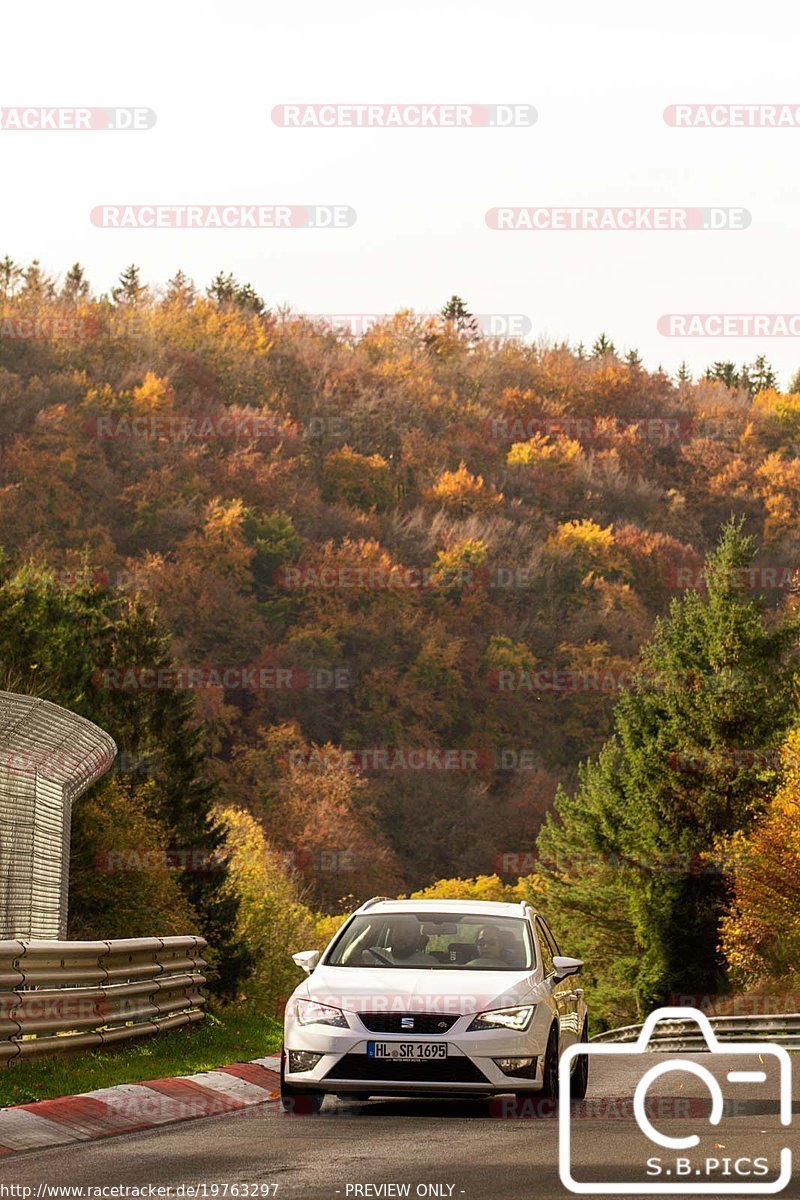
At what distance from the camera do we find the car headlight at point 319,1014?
1249 cm

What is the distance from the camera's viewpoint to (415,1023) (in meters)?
12.4

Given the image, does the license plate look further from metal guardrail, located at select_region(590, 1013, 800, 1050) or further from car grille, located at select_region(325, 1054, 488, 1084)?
metal guardrail, located at select_region(590, 1013, 800, 1050)

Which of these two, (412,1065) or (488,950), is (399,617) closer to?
(488,950)

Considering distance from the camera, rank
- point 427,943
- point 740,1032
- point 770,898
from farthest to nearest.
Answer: point 770,898 < point 740,1032 < point 427,943

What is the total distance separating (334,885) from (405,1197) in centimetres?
8400

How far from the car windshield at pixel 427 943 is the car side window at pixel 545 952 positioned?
19 centimetres

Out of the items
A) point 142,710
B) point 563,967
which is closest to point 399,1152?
point 563,967

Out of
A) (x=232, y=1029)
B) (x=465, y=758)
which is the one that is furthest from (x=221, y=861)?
(x=465, y=758)

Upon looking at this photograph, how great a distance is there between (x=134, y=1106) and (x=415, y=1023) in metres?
1.95

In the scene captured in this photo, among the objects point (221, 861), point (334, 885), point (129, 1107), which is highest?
point (129, 1107)

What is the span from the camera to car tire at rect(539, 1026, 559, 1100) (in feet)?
41.8

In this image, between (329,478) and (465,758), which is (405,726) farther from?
(329,478)

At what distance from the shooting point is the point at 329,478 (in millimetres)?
127688

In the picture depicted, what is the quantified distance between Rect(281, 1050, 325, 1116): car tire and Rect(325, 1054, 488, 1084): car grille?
0.34m
